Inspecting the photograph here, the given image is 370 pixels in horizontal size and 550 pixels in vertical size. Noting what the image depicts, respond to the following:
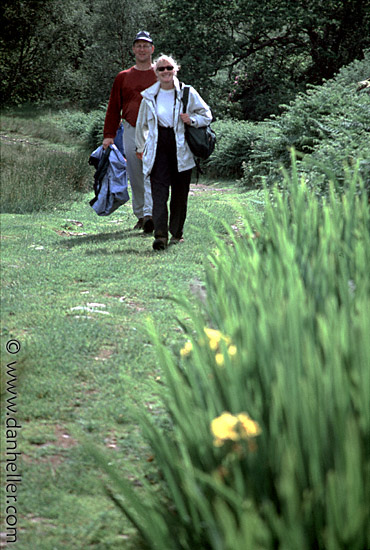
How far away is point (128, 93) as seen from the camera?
9125 millimetres

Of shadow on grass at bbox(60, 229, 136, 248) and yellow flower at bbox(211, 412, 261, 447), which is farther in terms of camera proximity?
shadow on grass at bbox(60, 229, 136, 248)

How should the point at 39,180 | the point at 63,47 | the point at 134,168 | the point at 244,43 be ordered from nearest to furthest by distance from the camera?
1. the point at 134,168
2. the point at 39,180
3. the point at 244,43
4. the point at 63,47

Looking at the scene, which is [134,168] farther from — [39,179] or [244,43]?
[244,43]

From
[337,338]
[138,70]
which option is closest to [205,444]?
[337,338]

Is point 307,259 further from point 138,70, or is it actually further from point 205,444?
point 138,70

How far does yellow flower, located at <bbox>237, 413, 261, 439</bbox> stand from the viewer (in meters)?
1.70

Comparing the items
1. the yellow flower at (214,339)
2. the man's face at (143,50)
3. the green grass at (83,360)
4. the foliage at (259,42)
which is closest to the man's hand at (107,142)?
the man's face at (143,50)

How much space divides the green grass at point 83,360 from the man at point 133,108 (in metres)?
0.89

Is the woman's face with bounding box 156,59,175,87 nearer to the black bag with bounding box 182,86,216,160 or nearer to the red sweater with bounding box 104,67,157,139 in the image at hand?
the black bag with bounding box 182,86,216,160

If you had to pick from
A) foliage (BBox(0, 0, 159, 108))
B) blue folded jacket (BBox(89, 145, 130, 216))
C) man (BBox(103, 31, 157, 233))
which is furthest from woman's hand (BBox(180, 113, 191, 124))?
foliage (BBox(0, 0, 159, 108))

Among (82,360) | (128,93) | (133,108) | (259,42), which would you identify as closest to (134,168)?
(133,108)

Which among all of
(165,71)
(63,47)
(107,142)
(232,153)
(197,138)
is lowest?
(232,153)

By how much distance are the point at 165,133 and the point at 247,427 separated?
632 cm

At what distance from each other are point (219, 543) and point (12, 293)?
14.2 feet
